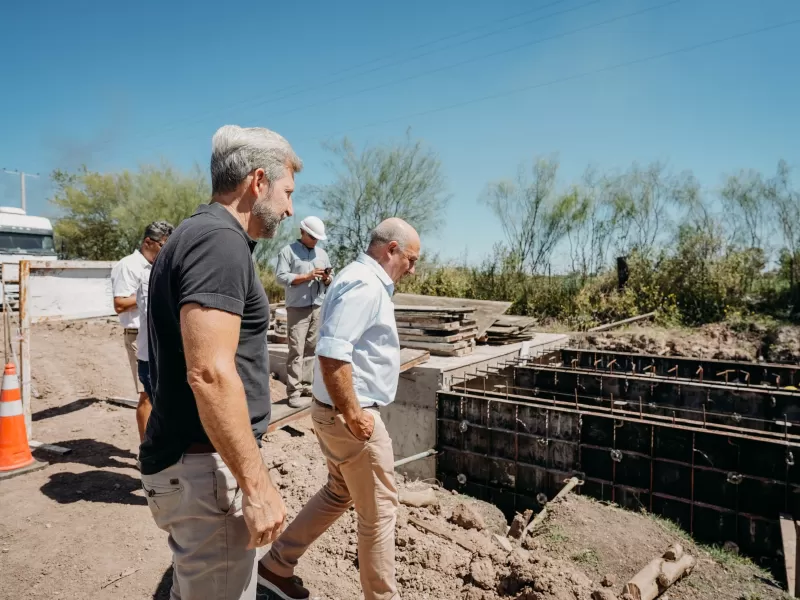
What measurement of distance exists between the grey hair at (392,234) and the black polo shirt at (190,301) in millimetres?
1242

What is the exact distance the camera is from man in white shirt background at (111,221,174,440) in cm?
398

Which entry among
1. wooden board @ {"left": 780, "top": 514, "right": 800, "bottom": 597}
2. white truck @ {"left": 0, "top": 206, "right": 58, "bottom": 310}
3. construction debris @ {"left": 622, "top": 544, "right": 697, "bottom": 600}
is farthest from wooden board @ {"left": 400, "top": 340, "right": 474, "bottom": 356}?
white truck @ {"left": 0, "top": 206, "right": 58, "bottom": 310}

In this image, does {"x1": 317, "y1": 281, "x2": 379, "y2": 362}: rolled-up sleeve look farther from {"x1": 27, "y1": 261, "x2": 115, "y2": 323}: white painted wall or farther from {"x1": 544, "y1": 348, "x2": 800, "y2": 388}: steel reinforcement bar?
{"x1": 27, "y1": 261, "x2": 115, "y2": 323}: white painted wall

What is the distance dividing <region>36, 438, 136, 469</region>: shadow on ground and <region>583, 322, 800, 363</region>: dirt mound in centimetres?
907

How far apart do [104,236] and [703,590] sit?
30.5 metres

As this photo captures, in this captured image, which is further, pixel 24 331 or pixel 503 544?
pixel 24 331

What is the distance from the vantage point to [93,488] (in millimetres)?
4180

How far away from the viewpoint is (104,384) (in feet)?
25.0

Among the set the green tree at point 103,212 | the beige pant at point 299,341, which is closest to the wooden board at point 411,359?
the beige pant at point 299,341

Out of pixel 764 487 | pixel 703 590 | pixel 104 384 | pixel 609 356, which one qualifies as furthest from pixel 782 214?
pixel 104 384

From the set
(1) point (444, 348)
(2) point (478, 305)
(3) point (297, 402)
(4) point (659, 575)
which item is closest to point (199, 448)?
(4) point (659, 575)

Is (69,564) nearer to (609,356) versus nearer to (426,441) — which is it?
(426,441)

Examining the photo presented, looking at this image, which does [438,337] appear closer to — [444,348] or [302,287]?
[444,348]

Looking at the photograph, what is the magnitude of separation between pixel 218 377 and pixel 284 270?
419cm
